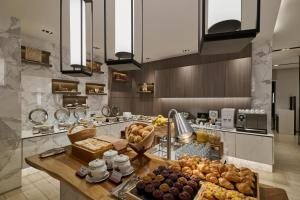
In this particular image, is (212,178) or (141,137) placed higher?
A: (141,137)

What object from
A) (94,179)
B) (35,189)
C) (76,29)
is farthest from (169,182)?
(35,189)

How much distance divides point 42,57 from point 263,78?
4.91 m

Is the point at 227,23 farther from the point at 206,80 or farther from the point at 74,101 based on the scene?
the point at 74,101

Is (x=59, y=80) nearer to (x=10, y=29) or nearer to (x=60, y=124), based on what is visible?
(x=60, y=124)

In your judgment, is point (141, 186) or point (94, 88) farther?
point (94, 88)

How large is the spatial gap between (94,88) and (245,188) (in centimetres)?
461

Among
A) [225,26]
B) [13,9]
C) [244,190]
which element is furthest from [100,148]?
[13,9]

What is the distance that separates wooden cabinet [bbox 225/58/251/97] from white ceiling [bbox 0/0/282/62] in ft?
1.96

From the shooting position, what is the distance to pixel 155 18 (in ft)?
8.68

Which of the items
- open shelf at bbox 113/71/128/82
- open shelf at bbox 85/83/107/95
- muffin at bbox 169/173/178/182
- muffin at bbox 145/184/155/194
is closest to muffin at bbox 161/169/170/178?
muffin at bbox 169/173/178/182

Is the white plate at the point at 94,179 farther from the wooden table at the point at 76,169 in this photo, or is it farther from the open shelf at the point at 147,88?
the open shelf at the point at 147,88

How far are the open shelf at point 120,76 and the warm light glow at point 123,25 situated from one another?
4.59m

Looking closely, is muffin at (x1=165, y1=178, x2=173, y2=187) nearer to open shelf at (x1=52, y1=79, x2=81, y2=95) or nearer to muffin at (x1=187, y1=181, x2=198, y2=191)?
muffin at (x1=187, y1=181, x2=198, y2=191)

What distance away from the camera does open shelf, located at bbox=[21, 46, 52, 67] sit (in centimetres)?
322
